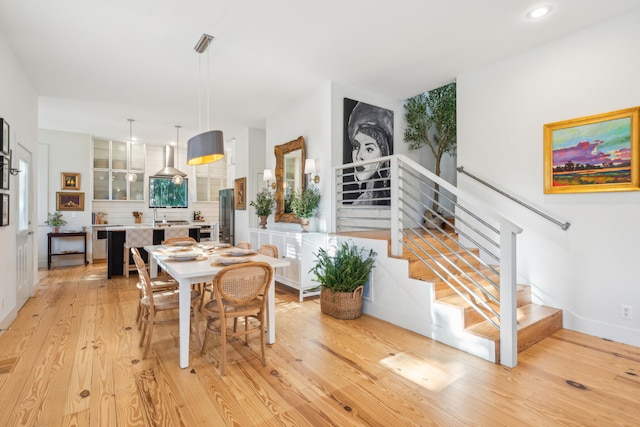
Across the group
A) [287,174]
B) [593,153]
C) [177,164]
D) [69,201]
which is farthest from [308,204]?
[69,201]

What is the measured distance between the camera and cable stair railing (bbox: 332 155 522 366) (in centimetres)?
262

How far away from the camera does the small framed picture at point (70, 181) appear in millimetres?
7461

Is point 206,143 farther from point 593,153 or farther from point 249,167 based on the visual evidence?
point 593,153

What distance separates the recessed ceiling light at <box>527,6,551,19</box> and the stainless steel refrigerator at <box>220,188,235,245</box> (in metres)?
6.53

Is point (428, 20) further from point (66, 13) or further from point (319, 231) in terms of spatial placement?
point (66, 13)

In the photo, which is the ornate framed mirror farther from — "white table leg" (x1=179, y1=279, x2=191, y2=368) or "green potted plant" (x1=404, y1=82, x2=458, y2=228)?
"white table leg" (x1=179, y1=279, x2=191, y2=368)

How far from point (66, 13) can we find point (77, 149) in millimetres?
5562

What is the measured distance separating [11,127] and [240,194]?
4086 mm

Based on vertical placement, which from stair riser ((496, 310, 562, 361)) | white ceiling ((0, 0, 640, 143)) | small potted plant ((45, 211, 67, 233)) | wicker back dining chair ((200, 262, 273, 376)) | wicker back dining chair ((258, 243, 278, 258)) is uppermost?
white ceiling ((0, 0, 640, 143))

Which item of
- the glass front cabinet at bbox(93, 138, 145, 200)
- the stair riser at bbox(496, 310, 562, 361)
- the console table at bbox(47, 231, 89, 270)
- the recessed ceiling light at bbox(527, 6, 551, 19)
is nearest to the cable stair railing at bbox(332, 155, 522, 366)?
the stair riser at bbox(496, 310, 562, 361)

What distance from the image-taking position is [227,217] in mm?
8086

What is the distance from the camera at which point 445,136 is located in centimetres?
509

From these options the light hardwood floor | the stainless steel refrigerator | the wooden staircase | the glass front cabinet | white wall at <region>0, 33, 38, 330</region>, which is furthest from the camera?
the glass front cabinet

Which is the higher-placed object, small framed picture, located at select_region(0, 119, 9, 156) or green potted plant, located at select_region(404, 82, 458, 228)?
→ green potted plant, located at select_region(404, 82, 458, 228)
